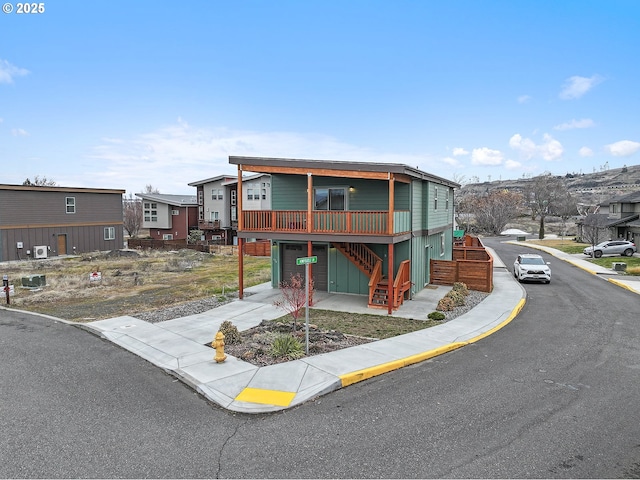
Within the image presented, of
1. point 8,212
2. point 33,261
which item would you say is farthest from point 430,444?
point 8,212

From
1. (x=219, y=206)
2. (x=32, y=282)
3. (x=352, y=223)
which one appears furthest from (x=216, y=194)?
(x=352, y=223)

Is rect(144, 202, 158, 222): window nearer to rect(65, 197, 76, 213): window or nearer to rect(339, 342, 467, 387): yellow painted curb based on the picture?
rect(65, 197, 76, 213): window

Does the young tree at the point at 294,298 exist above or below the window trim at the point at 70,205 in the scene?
below

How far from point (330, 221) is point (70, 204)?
31429 millimetres

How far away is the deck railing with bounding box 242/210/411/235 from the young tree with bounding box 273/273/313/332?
2235 mm

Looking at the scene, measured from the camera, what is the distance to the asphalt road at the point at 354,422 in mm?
5754

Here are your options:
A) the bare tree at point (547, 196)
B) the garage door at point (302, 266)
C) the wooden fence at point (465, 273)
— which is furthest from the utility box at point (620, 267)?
the bare tree at point (547, 196)

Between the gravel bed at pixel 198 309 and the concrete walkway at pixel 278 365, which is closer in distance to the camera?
the concrete walkway at pixel 278 365

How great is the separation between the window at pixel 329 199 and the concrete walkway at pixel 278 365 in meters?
4.20

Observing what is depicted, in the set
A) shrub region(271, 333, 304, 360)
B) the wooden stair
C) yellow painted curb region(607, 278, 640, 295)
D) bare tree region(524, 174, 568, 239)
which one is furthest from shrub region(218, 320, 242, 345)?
bare tree region(524, 174, 568, 239)

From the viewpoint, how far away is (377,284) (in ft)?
55.7

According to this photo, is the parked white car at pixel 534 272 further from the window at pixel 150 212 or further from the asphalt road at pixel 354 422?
the window at pixel 150 212

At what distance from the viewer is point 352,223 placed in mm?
16609

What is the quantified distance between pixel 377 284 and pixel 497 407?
9.50m
